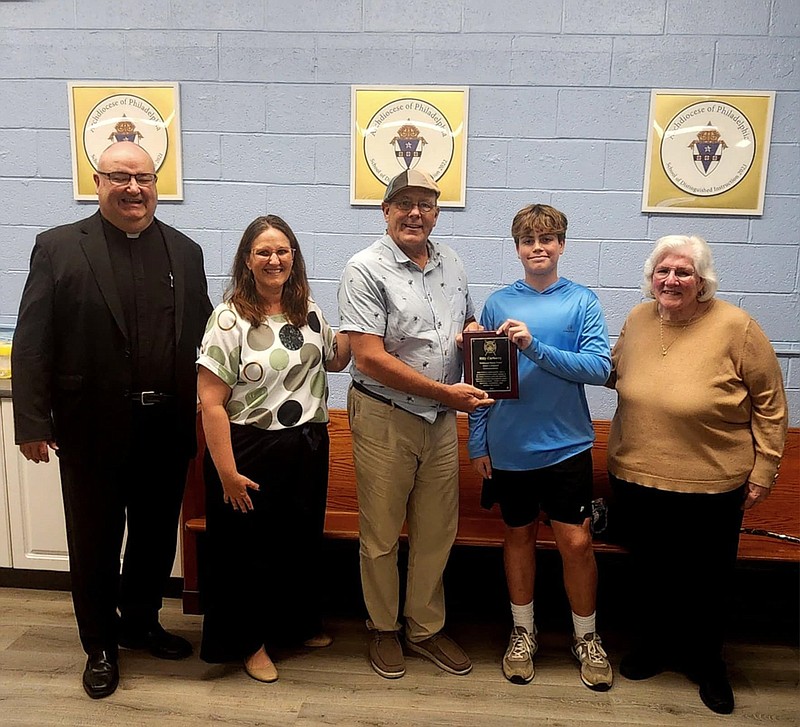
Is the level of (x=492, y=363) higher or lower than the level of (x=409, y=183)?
lower

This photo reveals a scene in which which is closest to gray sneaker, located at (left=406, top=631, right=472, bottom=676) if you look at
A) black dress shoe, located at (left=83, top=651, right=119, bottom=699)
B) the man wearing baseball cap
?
the man wearing baseball cap

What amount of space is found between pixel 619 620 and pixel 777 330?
51.1 inches

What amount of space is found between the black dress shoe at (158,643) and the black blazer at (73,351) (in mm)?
692

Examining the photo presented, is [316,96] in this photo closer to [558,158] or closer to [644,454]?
[558,158]

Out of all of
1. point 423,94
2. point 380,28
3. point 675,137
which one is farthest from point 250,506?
point 675,137

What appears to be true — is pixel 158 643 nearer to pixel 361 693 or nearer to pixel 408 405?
pixel 361 693

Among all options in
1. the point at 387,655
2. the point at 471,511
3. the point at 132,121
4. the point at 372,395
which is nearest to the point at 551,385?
the point at 372,395

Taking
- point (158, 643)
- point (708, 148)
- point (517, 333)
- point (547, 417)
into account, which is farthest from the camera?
point (708, 148)

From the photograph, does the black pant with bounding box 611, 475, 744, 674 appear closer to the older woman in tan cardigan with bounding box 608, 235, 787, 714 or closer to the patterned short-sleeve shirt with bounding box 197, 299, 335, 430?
the older woman in tan cardigan with bounding box 608, 235, 787, 714

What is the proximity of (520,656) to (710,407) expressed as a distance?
3.24 ft

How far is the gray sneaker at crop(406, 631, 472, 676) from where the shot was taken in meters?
2.33

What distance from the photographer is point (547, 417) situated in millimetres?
2160

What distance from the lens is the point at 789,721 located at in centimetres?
212

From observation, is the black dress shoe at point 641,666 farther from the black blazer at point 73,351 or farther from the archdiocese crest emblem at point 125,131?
the archdiocese crest emblem at point 125,131
